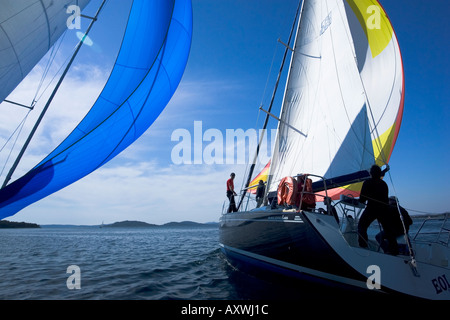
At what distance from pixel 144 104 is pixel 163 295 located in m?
4.26

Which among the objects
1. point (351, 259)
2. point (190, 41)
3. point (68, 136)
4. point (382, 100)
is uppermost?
point (190, 41)

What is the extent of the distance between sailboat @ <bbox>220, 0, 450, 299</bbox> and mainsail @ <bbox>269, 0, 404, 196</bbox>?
29 millimetres

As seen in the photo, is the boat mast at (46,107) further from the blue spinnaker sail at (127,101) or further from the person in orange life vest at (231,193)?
the person in orange life vest at (231,193)

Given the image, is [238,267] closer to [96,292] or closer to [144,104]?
[96,292]

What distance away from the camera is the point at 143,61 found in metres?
6.24

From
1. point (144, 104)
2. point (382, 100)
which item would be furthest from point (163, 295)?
point (382, 100)

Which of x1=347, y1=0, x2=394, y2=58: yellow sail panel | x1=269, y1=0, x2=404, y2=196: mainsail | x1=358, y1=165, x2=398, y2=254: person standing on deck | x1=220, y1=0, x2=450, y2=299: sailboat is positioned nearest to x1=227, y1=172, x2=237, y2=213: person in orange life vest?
x1=220, y1=0, x2=450, y2=299: sailboat

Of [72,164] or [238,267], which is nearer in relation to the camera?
[72,164]

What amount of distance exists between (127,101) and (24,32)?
7.65 ft

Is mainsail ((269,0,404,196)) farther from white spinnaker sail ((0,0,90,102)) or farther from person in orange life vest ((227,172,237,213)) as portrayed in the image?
white spinnaker sail ((0,0,90,102))

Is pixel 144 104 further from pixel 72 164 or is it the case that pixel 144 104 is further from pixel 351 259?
pixel 351 259
